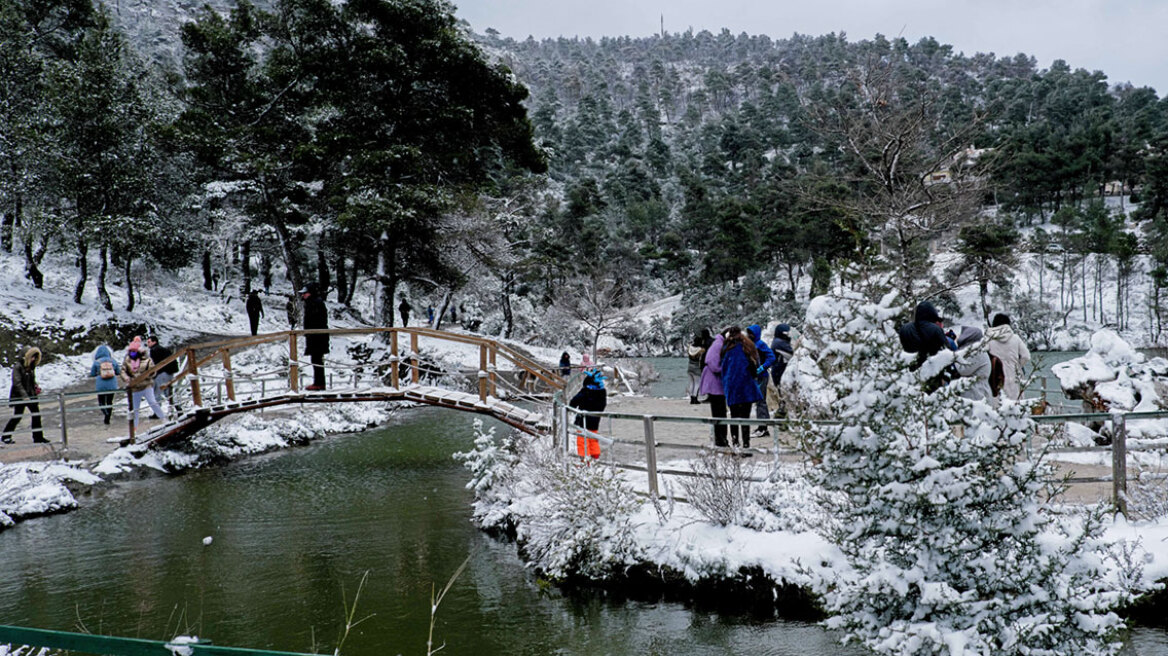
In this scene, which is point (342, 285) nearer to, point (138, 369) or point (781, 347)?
point (138, 369)

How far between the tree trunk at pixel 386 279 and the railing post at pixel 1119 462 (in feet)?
68.3

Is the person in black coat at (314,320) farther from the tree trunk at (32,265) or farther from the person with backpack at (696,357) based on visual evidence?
the tree trunk at (32,265)

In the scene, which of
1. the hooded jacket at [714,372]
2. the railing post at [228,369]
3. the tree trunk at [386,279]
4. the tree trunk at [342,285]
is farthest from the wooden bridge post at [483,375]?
the tree trunk at [342,285]

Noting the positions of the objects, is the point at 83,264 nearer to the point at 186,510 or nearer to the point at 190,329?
the point at 190,329

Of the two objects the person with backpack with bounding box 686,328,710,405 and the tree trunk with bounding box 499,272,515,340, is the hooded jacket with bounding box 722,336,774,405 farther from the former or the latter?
the tree trunk with bounding box 499,272,515,340

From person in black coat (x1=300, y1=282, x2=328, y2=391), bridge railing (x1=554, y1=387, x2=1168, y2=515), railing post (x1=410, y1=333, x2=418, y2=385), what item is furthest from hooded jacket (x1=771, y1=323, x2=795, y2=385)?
person in black coat (x1=300, y1=282, x2=328, y2=391)

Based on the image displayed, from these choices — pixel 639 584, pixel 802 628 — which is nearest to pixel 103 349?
pixel 639 584

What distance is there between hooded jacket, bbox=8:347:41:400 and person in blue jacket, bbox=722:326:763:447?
10.8 m

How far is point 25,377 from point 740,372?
38.0 feet

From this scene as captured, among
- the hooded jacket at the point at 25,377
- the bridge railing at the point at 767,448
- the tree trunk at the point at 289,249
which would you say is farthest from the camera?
the tree trunk at the point at 289,249

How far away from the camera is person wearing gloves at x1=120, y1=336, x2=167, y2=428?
42.0ft

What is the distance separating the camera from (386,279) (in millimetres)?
24344

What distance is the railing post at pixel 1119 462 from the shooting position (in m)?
6.21

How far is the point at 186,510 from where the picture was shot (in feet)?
35.7
